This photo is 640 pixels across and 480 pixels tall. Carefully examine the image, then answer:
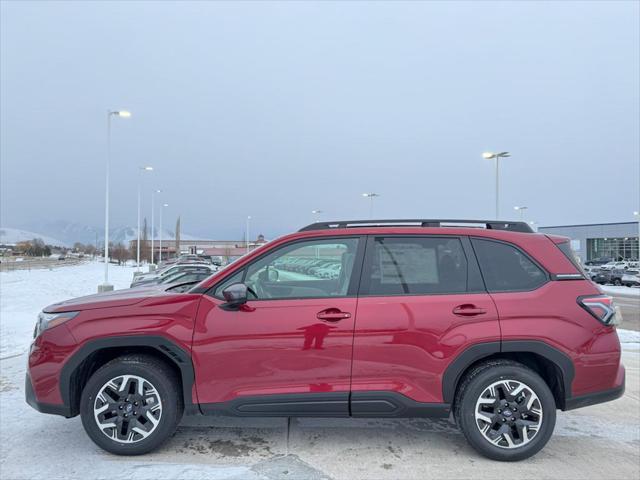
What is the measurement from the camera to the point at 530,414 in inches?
145

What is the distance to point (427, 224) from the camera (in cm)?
412

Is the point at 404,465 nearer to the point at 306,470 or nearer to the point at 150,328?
the point at 306,470

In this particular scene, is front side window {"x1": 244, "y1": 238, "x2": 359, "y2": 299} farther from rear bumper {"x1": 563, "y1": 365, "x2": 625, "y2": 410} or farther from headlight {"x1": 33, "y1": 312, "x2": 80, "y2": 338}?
rear bumper {"x1": 563, "y1": 365, "x2": 625, "y2": 410}

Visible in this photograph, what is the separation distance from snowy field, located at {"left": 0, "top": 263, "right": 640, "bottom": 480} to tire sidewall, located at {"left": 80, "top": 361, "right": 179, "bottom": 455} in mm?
95

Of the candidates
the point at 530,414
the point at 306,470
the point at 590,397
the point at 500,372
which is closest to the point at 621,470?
the point at 590,397

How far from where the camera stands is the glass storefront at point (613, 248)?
71.2 m

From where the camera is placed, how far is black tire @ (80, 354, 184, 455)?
144 inches

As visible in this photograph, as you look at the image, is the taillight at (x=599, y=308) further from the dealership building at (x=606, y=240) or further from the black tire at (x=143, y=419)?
the dealership building at (x=606, y=240)

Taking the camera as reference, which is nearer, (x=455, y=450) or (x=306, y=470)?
(x=306, y=470)

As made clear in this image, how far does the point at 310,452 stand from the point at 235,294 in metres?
1.47

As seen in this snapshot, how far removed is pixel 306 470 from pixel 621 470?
2.46 meters

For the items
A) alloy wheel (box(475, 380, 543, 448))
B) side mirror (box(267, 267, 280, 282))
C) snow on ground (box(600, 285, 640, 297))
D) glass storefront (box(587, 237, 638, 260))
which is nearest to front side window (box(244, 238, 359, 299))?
side mirror (box(267, 267, 280, 282))

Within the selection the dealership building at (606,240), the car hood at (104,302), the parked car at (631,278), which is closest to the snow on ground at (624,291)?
the parked car at (631,278)

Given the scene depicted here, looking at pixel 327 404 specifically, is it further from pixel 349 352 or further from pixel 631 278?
pixel 631 278
